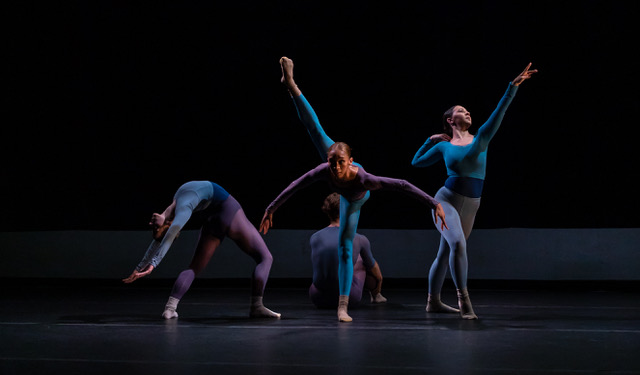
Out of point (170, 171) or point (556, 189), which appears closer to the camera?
point (556, 189)

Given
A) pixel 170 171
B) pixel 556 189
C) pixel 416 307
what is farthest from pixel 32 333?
pixel 556 189

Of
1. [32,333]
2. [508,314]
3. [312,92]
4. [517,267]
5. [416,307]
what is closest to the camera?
[32,333]

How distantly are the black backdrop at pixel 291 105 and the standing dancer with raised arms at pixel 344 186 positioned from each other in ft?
8.73

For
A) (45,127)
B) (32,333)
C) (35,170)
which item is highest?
(45,127)

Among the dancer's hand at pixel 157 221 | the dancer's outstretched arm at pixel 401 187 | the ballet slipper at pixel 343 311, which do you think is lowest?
the ballet slipper at pixel 343 311

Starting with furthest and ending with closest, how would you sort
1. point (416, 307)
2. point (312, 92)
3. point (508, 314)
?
point (312, 92), point (416, 307), point (508, 314)

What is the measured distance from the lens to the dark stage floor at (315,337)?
9.02ft

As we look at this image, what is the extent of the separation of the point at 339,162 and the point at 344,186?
0.21 m

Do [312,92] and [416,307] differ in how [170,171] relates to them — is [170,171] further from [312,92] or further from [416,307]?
[416,307]

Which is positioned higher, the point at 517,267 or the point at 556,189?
the point at 556,189

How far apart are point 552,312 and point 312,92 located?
3395mm

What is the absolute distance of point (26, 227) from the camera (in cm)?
737

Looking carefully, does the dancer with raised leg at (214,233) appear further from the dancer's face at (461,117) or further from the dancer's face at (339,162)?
the dancer's face at (461,117)

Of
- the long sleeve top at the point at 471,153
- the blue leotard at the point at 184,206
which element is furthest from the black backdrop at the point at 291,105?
the blue leotard at the point at 184,206
